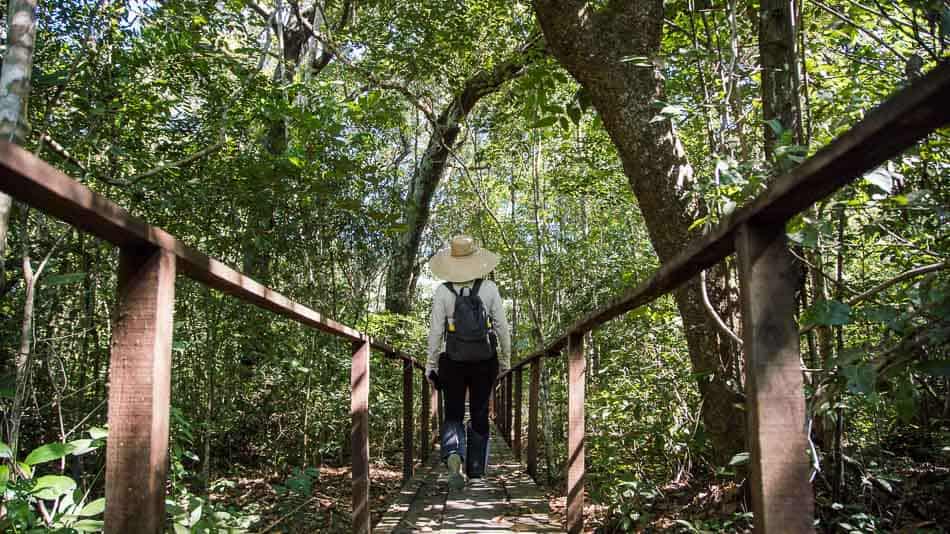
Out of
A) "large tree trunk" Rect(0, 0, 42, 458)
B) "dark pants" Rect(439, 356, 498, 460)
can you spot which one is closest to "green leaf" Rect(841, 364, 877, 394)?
"large tree trunk" Rect(0, 0, 42, 458)

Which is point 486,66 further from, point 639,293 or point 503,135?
point 639,293

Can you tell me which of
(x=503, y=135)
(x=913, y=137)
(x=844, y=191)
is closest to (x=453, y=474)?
(x=844, y=191)

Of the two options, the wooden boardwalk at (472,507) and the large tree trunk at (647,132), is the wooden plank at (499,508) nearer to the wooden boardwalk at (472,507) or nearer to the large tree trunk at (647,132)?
the wooden boardwalk at (472,507)

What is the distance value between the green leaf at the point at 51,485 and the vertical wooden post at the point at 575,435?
2.09 meters

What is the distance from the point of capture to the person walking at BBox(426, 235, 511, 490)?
4.46 m

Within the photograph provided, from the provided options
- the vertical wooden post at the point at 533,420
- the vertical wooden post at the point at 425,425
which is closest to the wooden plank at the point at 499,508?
the vertical wooden post at the point at 533,420

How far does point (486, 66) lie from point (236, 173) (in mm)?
3841

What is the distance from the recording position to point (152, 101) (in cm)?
475

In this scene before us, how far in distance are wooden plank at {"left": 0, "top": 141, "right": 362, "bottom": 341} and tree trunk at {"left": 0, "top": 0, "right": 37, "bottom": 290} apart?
2103 millimetres

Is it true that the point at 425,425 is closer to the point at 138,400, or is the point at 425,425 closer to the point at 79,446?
the point at 79,446

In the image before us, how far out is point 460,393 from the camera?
465 centimetres

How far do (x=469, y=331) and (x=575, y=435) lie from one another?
1.27 meters

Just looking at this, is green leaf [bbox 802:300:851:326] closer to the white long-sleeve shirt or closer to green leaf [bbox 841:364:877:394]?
green leaf [bbox 841:364:877:394]

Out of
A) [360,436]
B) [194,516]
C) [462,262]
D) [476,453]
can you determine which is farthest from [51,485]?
[462,262]
